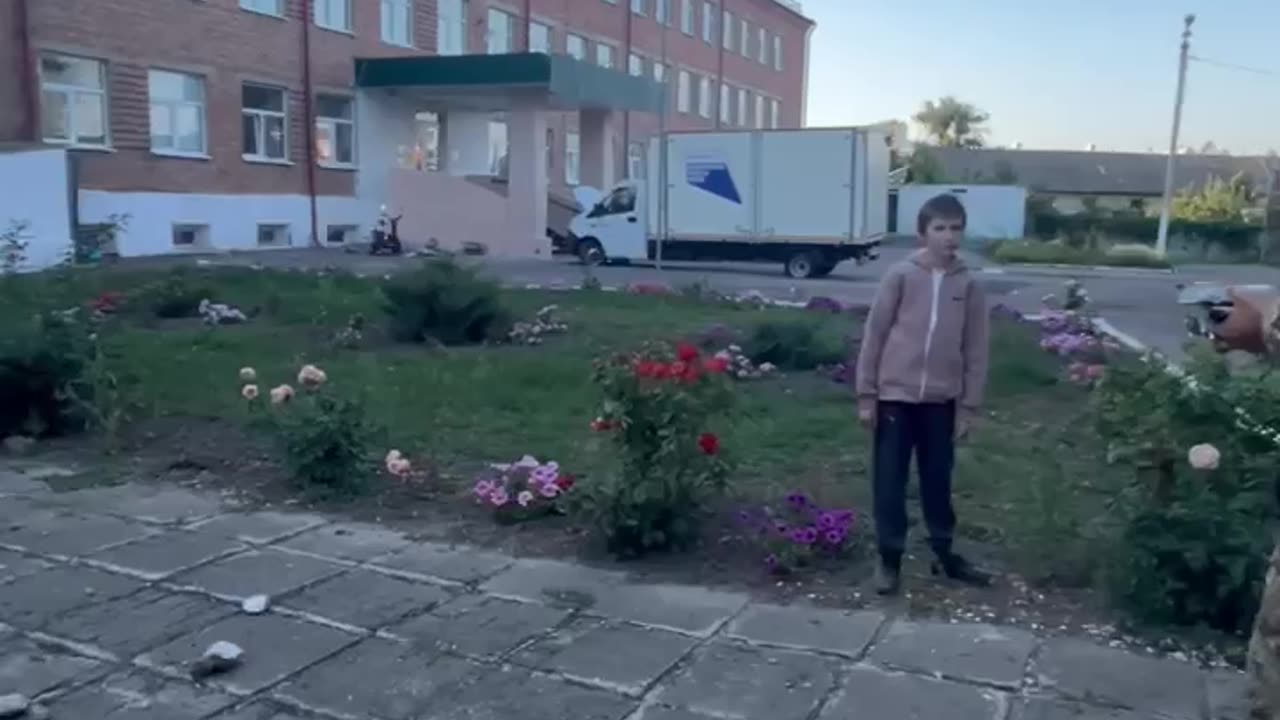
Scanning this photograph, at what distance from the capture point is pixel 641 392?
5398 mm

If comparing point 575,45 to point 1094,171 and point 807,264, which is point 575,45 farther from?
point 1094,171

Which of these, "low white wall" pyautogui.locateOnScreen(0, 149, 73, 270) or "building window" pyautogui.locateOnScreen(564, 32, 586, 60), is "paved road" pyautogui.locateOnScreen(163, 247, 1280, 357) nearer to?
"low white wall" pyautogui.locateOnScreen(0, 149, 73, 270)

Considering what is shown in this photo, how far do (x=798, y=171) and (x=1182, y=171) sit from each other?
232 ft

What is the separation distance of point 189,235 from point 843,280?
13719mm

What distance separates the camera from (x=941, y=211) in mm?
5031

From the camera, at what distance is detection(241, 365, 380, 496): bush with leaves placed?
648 centimetres

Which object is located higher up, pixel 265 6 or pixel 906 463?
pixel 265 6

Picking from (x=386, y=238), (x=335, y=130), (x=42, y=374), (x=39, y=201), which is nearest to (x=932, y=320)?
(x=42, y=374)

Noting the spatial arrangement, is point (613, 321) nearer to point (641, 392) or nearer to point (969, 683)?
point (641, 392)

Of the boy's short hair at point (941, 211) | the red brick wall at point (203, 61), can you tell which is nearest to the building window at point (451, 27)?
the red brick wall at point (203, 61)

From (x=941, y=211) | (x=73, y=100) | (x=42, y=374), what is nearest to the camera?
(x=941, y=211)

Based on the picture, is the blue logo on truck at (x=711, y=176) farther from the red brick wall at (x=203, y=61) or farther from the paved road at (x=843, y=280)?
the red brick wall at (x=203, y=61)

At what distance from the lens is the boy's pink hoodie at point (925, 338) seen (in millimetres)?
5047

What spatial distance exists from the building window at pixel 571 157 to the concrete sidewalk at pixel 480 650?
35.9 meters
